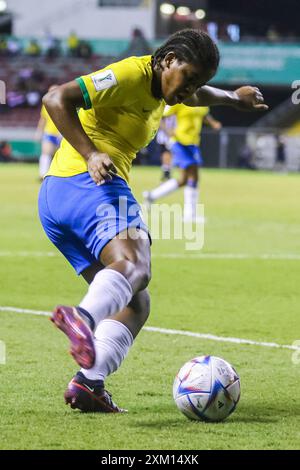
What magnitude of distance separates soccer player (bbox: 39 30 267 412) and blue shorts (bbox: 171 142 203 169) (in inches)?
460

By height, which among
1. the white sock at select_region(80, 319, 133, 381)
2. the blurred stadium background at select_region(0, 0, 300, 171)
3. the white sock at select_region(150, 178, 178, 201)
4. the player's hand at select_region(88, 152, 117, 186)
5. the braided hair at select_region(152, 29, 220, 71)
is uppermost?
the braided hair at select_region(152, 29, 220, 71)

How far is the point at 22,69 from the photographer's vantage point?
147 feet

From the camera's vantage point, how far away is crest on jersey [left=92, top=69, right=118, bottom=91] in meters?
4.93

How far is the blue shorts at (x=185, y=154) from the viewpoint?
17.1m

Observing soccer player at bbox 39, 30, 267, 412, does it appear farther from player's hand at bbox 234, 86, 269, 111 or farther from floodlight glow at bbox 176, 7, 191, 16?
floodlight glow at bbox 176, 7, 191, 16

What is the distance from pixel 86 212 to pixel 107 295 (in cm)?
57

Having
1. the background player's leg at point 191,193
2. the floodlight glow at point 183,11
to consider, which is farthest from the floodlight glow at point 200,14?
the background player's leg at point 191,193

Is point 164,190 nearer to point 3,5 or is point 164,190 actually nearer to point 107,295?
point 107,295

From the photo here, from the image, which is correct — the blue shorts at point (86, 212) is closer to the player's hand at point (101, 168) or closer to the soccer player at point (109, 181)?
the soccer player at point (109, 181)

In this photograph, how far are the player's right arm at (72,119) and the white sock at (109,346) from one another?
2.55 ft

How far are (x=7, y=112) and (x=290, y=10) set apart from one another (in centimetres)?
1817

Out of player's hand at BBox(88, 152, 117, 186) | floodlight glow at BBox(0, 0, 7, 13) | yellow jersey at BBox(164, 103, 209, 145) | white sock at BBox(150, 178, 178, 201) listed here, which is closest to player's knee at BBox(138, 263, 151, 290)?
player's hand at BBox(88, 152, 117, 186)
